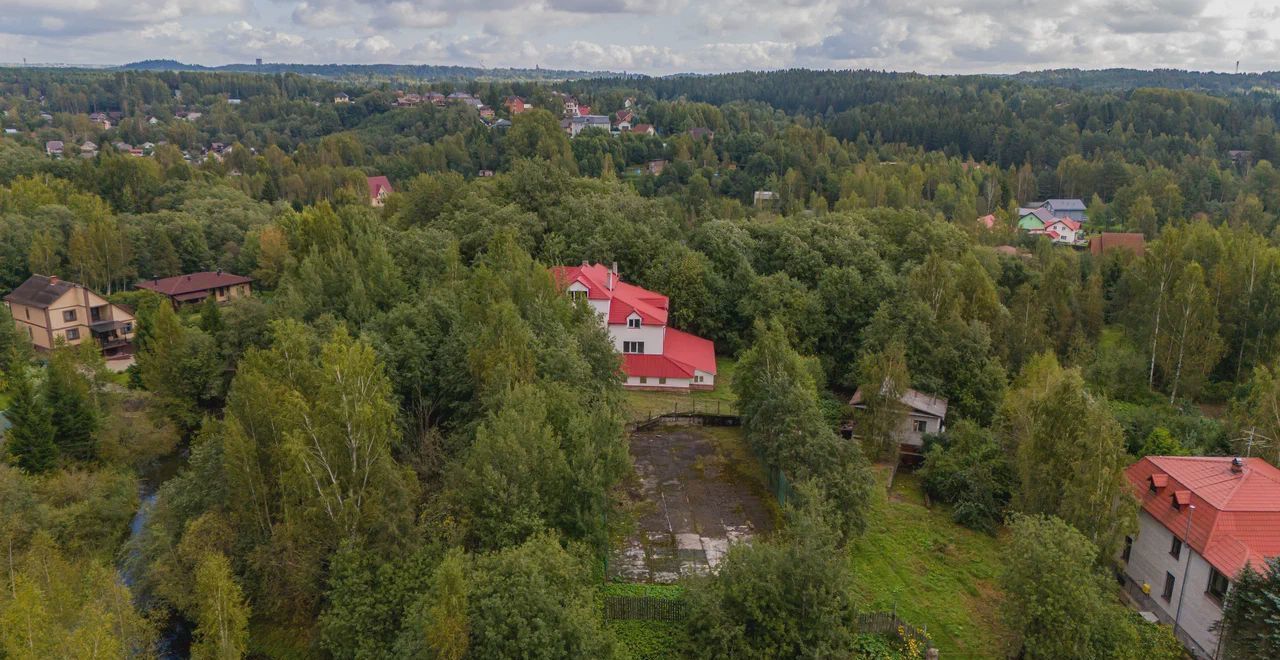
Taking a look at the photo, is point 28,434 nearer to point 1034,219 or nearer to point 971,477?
point 971,477

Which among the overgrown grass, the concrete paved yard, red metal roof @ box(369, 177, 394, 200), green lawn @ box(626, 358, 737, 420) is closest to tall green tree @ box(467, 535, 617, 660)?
the overgrown grass

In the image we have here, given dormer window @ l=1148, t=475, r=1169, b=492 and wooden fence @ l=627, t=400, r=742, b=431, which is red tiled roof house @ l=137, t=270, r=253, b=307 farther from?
dormer window @ l=1148, t=475, r=1169, b=492

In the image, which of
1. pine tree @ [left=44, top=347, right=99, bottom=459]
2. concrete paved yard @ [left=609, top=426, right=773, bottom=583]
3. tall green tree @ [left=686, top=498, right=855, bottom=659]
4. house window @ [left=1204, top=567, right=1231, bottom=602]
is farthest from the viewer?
pine tree @ [left=44, top=347, right=99, bottom=459]

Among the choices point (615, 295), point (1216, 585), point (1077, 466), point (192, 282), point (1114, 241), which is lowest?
point (192, 282)

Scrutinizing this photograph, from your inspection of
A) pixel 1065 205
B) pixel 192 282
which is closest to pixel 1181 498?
pixel 192 282

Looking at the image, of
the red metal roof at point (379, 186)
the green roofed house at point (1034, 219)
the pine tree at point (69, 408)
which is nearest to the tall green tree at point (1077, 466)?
the pine tree at point (69, 408)

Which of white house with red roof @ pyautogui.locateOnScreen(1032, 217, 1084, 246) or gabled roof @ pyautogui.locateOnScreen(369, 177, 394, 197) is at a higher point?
gabled roof @ pyautogui.locateOnScreen(369, 177, 394, 197)
